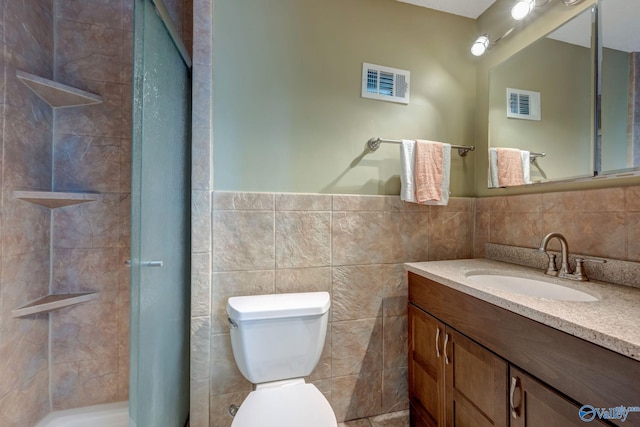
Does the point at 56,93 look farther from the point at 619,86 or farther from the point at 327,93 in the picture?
the point at 619,86

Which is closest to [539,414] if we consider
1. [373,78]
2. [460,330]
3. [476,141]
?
[460,330]

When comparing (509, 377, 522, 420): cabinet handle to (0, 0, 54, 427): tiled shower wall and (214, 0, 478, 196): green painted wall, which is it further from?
(0, 0, 54, 427): tiled shower wall

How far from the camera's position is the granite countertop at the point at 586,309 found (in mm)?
548

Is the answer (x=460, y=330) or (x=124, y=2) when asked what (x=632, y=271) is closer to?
(x=460, y=330)

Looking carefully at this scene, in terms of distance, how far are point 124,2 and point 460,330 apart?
241 cm

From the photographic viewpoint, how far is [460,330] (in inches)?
39.0

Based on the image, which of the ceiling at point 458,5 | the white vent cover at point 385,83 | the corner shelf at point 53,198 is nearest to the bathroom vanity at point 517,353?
the white vent cover at point 385,83

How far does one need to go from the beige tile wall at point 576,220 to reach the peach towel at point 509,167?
0.31 feet

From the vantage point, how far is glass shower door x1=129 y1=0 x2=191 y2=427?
2.60 feet

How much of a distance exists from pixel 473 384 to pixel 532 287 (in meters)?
0.51

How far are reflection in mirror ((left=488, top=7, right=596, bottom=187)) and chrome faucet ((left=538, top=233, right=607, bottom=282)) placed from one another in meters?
0.32

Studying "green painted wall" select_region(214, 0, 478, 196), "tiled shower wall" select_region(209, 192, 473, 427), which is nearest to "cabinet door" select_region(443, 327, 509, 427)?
"tiled shower wall" select_region(209, 192, 473, 427)

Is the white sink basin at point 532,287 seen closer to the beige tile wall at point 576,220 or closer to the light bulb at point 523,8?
the beige tile wall at point 576,220

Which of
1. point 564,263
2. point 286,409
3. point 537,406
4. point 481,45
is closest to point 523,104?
point 481,45
